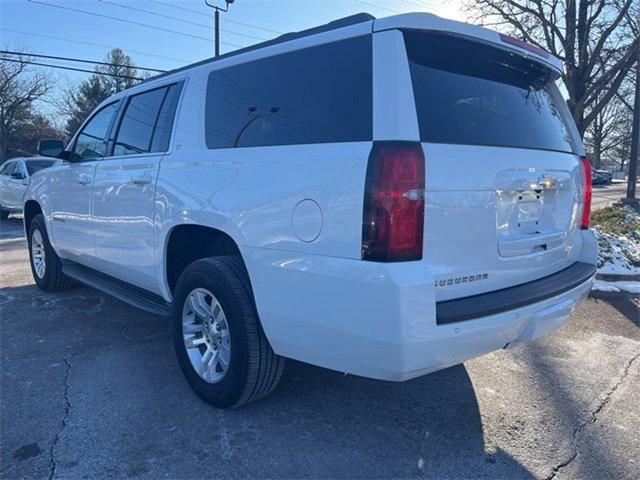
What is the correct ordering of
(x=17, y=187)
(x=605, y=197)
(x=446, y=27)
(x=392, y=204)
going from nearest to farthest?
(x=392, y=204), (x=446, y=27), (x=17, y=187), (x=605, y=197)

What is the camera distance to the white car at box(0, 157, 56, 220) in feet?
43.8

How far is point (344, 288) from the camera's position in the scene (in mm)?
2352

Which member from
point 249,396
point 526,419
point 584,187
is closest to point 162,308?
point 249,396

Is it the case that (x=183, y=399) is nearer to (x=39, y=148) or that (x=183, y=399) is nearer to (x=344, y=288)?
(x=344, y=288)

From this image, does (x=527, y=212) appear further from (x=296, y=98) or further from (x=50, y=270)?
(x=50, y=270)

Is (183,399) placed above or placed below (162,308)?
below

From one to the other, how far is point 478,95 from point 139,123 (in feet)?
8.68

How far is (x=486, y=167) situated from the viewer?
2.56 m

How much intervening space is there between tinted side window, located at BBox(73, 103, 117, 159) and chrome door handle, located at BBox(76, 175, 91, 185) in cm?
21

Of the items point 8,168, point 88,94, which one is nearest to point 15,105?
point 88,94

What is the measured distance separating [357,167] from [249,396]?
1.49 m

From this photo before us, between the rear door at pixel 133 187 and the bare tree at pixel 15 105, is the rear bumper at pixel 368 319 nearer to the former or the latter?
the rear door at pixel 133 187

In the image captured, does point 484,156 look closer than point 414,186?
No

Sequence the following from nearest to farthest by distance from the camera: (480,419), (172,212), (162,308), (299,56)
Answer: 1. (299,56)
2. (480,419)
3. (172,212)
4. (162,308)
